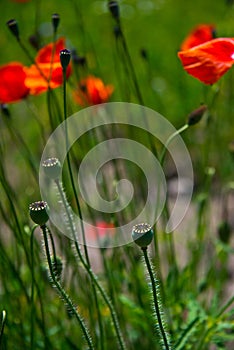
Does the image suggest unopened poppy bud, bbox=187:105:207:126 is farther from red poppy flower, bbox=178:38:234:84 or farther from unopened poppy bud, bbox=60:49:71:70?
unopened poppy bud, bbox=60:49:71:70

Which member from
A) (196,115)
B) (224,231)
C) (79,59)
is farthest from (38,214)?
(224,231)

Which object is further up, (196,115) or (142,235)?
(196,115)

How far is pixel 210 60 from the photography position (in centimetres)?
113

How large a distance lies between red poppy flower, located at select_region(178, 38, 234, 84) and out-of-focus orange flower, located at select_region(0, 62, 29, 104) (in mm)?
389

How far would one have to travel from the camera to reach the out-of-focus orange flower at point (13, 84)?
137 cm

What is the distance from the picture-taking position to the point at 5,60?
3.40 meters

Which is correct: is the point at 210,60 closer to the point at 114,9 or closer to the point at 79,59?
the point at 114,9

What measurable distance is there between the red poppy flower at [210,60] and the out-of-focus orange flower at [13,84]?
0.39 metres

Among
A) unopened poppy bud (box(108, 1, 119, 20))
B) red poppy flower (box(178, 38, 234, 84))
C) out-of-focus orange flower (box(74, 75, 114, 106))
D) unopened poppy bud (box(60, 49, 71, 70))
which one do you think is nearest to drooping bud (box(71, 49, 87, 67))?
out-of-focus orange flower (box(74, 75, 114, 106))

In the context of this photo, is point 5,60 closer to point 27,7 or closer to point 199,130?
point 27,7

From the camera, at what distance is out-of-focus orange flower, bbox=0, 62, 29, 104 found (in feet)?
4.50

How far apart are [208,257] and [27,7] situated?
2.60m

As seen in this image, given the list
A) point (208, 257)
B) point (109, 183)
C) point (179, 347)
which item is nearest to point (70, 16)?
point (109, 183)

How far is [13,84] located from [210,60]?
0.44m
